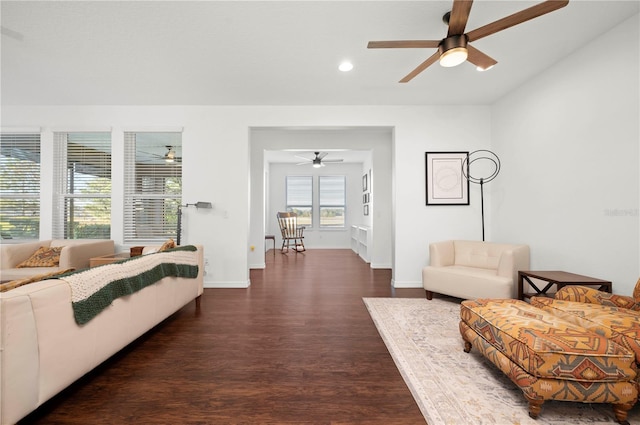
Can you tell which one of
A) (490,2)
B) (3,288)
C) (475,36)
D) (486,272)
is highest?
(490,2)

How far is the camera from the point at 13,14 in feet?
7.25

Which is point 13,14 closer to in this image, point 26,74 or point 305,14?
point 26,74

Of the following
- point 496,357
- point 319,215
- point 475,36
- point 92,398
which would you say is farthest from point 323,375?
point 319,215

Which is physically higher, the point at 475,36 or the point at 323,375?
the point at 475,36

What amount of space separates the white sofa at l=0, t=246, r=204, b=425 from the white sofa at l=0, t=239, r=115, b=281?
2.17 meters

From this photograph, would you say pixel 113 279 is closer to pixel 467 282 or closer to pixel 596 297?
pixel 467 282

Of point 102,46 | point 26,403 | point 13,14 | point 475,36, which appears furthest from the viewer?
point 102,46

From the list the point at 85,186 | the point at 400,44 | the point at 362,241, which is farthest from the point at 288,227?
the point at 400,44

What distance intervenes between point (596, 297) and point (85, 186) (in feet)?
20.3

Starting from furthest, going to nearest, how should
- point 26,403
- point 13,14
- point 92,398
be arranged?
point 13,14 → point 92,398 → point 26,403

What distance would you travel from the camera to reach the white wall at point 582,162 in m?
2.32

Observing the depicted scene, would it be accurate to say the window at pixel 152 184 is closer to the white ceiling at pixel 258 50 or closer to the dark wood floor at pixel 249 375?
the white ceiling at pixel 258 50

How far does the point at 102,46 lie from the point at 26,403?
2.97m

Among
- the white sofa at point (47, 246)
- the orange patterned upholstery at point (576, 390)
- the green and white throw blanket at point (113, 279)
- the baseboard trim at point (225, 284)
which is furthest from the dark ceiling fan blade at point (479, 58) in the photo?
the white sofa at point (47, 246)
